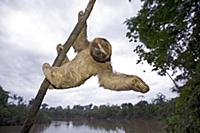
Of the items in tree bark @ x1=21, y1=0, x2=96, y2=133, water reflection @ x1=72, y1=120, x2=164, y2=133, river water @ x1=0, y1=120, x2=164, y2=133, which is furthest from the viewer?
river water @ x1=0, y1=120, x2=164, y2=133

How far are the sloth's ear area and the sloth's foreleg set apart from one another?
13 centimetres

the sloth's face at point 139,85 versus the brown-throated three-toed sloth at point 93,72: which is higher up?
the brown-throated three-toed sloth at point 93,72

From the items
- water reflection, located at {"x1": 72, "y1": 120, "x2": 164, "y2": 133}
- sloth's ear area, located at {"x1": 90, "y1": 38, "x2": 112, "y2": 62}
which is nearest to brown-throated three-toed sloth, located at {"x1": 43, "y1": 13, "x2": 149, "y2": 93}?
sloth's ear area, located at {"x1": 90, "y1": 38, "x2": 112, "y2": 62}

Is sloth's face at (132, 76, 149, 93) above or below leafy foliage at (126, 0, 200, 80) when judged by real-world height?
below

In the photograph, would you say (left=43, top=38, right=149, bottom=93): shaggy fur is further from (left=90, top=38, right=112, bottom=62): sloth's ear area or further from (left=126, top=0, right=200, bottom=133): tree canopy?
(left=126, top=0, right=200, bottom=133): tree canopy

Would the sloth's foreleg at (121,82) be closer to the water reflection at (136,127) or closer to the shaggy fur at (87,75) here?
the shaggy fur at (87,75)

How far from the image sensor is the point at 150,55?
7.28 m

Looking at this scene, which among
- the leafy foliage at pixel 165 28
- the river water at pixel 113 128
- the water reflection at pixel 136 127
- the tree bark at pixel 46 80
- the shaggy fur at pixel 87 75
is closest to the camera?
the tree bark at pixel 46 80

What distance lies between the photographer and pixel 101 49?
1.75 metres

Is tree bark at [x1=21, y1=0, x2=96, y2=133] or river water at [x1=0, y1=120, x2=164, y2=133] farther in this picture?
river water at [x1=0, y1=120, x2=164, y2=133]

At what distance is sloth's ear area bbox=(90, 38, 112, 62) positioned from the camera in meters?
1.74

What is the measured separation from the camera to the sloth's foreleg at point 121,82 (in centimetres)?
174

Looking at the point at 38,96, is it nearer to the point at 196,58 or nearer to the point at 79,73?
the point at 79,73

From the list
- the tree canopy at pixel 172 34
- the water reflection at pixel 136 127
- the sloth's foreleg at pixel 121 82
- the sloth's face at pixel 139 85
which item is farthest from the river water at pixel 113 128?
the sloth's face at pixel 139 85
